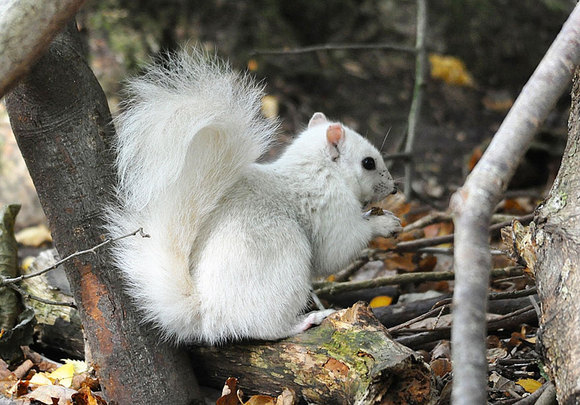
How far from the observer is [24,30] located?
5.58ft

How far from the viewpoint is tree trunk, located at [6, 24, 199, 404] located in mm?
2180

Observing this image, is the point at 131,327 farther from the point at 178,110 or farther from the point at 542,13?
the point at 542,13

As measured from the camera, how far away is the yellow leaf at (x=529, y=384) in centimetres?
216

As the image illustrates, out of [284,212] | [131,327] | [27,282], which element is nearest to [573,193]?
[284,212]

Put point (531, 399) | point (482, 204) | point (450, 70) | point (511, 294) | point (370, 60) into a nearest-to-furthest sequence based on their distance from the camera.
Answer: point (482, 204) → point (531, 399) → point (511, 294) → point (450, 70) → point (370, 60)

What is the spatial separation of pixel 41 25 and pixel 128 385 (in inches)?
44.4

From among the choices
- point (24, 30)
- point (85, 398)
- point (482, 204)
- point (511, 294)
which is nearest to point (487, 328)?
point (511, 294)

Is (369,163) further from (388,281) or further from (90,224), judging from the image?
(90,224)

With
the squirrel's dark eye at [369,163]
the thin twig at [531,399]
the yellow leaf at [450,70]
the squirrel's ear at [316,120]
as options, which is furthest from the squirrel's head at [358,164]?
the yellow leaf at [450,70]

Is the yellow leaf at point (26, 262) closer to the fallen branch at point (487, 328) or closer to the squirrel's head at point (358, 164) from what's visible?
the squirrel's head at point (358, 164)

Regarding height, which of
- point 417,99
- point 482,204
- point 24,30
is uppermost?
point 417,99

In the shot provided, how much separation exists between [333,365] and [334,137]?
0.98 m

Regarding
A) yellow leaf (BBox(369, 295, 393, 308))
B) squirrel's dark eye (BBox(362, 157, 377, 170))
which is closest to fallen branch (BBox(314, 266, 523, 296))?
yellow leaf (BBox(369, 295, 393, 308))

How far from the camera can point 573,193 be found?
190 cm
